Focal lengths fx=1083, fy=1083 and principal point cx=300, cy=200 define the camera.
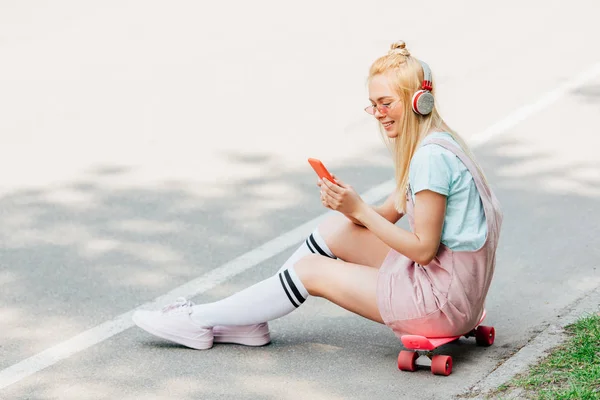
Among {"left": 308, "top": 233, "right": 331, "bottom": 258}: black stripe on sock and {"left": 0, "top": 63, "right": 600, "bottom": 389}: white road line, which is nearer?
{"left": 0, "top": 63, "right": 600, "bottom": 389}: white road line

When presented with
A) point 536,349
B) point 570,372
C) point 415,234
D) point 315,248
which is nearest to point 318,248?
point 315,248

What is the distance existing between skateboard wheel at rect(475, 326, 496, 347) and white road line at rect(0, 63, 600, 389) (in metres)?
1.50

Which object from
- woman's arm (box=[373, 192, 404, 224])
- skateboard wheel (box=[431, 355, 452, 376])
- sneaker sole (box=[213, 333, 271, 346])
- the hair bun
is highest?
the hair bun

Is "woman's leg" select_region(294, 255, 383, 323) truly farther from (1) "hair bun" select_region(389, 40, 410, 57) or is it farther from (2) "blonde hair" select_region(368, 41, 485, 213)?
(1) "hair bun" select_region(389, 40, 410, 57)

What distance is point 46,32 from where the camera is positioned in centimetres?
1137

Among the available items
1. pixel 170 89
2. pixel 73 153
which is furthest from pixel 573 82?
pixel 73 153

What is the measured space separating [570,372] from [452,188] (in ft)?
2.84

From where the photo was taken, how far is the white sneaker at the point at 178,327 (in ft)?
15.9

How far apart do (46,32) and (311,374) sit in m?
7.66

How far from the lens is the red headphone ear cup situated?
4324 mm

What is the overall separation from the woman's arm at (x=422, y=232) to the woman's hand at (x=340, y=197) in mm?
130

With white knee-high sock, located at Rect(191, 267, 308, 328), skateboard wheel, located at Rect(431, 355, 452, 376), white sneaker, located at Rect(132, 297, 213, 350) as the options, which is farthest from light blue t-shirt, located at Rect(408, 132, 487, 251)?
white sneaker, located at Rect(132, 297, 213, 350)

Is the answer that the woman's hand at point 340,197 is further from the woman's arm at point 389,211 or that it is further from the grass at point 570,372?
the grass at point 570,372

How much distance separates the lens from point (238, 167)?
24.7ft
